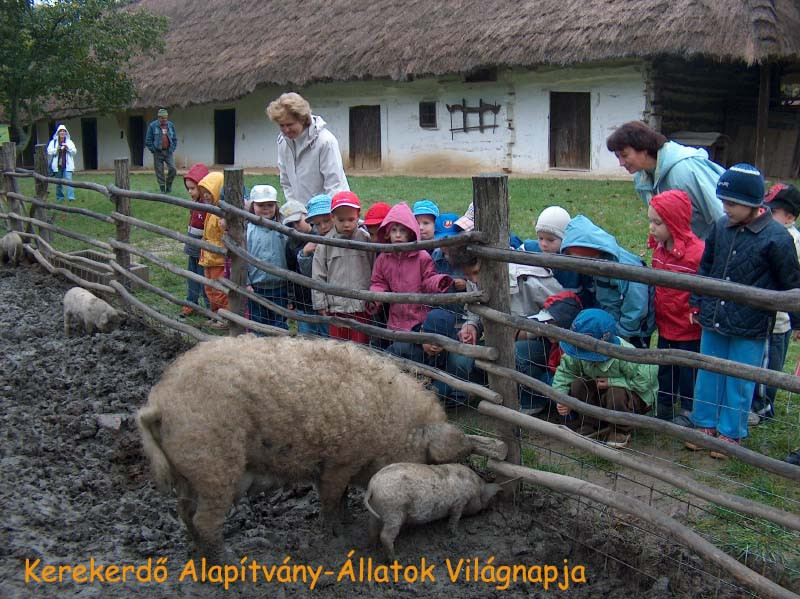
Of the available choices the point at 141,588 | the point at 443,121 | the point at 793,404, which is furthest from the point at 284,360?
the point at 443,121

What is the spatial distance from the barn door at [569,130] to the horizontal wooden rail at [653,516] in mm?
13775

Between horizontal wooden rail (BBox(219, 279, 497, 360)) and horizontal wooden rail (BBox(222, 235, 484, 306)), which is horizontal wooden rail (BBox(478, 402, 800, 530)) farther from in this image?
horizontal wooden rail (BBox(222, 235, 484, 306))

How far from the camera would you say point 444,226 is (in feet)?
18.6

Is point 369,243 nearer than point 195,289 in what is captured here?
Yes

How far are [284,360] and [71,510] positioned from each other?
135cm

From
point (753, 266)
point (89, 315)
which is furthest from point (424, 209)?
point (89, 315)

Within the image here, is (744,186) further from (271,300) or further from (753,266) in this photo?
(271,300)

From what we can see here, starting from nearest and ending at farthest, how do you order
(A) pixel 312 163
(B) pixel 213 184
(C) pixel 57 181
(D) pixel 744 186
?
(D) pixel 744 186 < (A) pixel 312 163 < (B) pixel 213 184 < (C) pixel 57 181

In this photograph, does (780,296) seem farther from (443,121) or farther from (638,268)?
(443,121)

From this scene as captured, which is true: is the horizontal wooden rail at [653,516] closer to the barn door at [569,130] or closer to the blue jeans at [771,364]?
the blue jeans at [771,364]

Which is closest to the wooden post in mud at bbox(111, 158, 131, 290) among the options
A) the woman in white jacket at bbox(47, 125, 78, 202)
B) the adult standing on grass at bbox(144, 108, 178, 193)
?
the adult standing on grass at bbox(144, 108, 178, 193)

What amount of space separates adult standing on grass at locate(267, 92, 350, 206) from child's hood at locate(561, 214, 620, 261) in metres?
1.93

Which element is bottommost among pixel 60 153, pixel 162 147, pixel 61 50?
pixel 60 153

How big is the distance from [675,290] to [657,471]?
1.50m
